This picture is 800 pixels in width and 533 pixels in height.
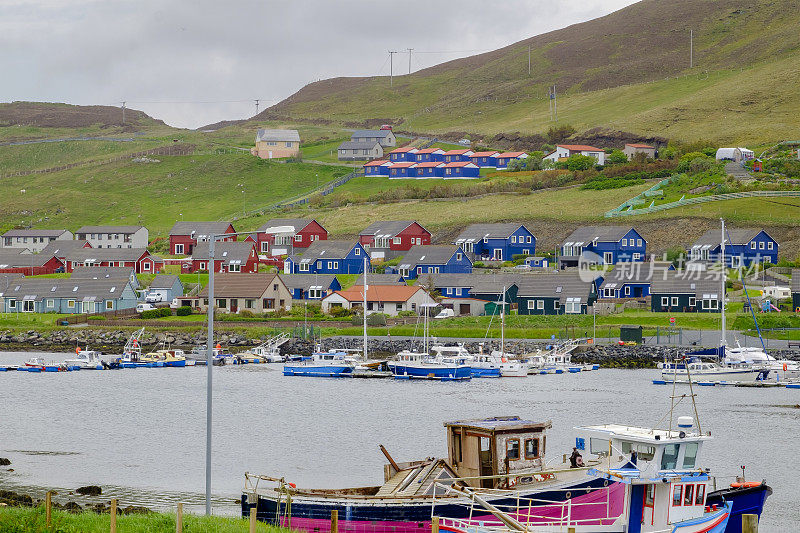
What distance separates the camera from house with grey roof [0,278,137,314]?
93.7 m

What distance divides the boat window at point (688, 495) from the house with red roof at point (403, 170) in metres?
134

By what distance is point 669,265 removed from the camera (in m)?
94.1

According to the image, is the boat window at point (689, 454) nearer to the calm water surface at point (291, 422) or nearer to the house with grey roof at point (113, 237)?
the calm water surface at point (291, 422)

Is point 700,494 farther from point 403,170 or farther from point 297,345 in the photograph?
point 403,170

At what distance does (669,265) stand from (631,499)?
7261 cm

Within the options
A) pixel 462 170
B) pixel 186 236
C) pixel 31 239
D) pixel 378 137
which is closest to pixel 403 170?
pixel 462 170

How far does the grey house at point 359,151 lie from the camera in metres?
182

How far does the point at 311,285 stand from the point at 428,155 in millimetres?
68703

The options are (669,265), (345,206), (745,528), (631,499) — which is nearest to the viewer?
(745,528)

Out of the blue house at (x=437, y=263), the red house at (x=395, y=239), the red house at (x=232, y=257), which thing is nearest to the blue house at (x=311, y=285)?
the blue house at (x=437, y=263)

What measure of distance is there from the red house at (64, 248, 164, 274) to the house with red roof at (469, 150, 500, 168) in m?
60.1

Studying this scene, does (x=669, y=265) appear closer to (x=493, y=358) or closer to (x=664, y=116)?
(x=493, y=358)

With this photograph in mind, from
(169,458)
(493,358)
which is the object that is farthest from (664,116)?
(169,458)

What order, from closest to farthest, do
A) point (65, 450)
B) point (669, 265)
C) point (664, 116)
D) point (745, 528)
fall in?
1. point (745, 528)
2. point (65, 450)
3. point (669, 265)
4. point (664, 116)
